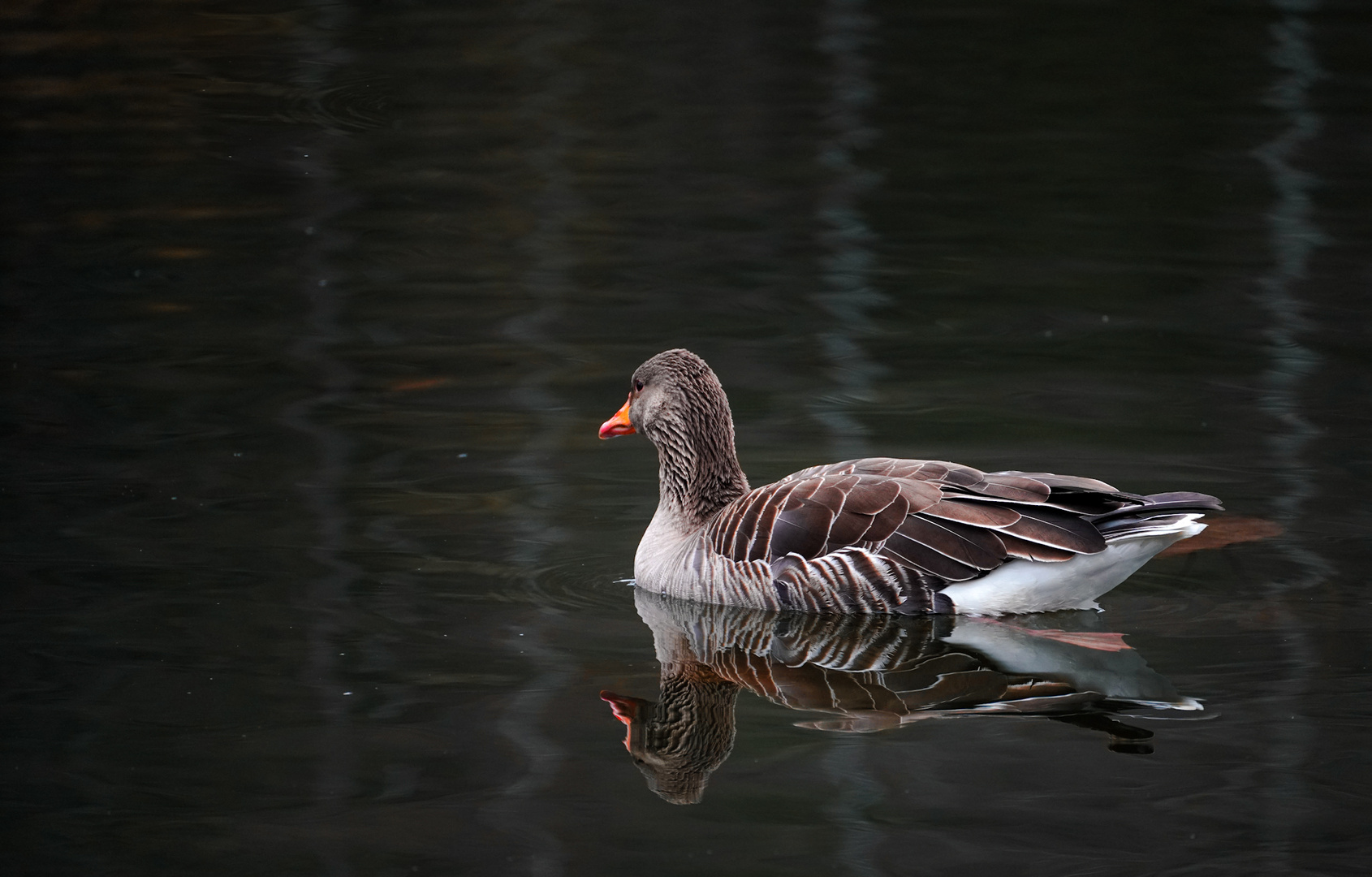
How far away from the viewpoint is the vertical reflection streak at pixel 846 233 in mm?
11852

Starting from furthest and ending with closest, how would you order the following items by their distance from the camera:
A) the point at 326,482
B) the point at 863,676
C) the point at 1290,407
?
the point at 1290,407 < the point at 326,482 < the point at 863,676

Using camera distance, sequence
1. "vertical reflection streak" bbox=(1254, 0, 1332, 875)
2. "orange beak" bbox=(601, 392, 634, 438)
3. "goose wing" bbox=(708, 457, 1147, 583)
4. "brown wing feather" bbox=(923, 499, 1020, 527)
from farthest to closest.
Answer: "orange beak" bbox=(601, 392, 634, 438) → "brown wing feather" bbox=(923, 499, 1020, 527) → "goose wing" bbox=(708, 457, 1147, 583) → "vertical reflection streak" bbox=(1254, 0, 1332, 875)

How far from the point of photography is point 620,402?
1206cm

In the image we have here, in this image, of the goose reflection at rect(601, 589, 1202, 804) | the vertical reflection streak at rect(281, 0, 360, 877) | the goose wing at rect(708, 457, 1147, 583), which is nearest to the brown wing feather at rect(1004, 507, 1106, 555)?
the goose wing at rect(708, 457, 1147, 583)

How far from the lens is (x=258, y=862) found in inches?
240

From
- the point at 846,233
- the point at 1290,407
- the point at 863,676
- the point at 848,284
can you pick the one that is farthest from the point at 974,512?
the point at 846,233

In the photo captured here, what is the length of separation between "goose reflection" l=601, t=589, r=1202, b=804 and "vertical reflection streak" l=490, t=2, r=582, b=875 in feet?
1.31

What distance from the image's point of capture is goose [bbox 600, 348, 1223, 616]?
26.5ft

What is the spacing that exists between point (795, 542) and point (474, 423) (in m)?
3.69

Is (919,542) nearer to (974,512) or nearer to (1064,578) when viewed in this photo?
(974,512)

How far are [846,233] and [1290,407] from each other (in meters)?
5.96

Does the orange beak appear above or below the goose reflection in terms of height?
above

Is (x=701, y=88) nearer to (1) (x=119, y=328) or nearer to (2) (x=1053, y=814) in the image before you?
(1) (x=119, y=328)

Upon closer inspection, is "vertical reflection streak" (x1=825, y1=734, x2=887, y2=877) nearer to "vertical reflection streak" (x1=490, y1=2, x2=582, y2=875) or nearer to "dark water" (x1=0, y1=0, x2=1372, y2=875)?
"dark water" (x1=0, y1=0, x2=1372, y2=875)
